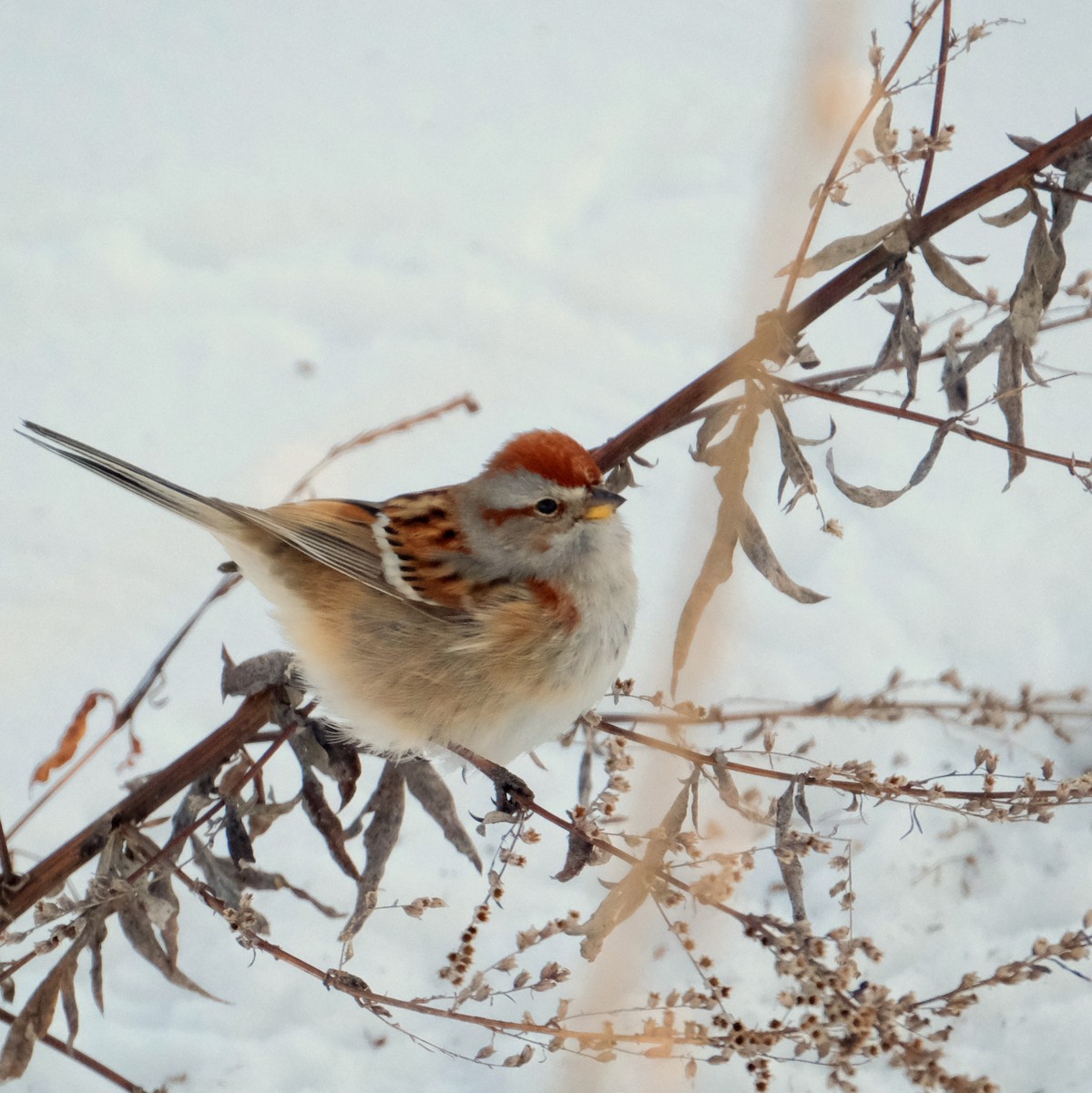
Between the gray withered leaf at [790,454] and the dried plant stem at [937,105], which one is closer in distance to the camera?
the dried plant stem at [937,105]

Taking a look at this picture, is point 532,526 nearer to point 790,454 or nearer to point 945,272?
point 790,454

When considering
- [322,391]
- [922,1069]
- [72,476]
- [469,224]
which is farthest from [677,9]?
[922,1069]

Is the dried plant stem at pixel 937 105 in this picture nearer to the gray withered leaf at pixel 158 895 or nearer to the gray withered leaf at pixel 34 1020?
the gray withered leaf at pixel 158 895

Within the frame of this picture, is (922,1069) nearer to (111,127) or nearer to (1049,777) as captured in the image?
(1049,777)

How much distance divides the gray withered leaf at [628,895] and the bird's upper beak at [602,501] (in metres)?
0.62

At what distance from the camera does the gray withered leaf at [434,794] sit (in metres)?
2.23

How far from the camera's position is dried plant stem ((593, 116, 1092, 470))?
1872 mm

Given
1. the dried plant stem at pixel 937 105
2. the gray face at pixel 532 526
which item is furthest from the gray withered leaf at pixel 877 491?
the gray face at pixel 532 526

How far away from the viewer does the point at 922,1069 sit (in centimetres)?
154

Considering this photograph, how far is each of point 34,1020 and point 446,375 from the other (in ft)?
7.13

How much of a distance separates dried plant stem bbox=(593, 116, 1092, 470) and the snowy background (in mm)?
168

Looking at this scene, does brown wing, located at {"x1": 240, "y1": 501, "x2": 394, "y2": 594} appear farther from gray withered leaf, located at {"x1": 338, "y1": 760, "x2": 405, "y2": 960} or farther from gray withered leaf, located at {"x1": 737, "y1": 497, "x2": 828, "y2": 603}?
gray withered leaf, located at {"x1": 737, "y1": 497, "x2": 828, "y2": 603}

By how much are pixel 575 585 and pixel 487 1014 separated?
93cm

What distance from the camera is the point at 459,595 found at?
224 cm
